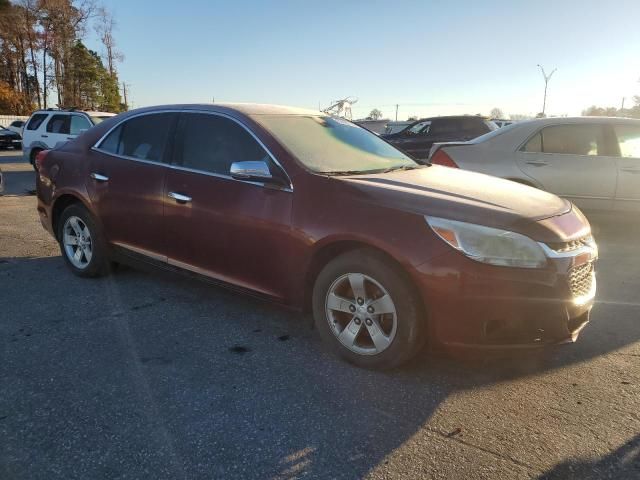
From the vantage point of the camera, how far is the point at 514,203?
316 cm

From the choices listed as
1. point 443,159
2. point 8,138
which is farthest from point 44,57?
point 443,159

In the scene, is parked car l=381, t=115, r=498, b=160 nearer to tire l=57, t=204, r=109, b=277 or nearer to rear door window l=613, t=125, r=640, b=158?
rear door window l=613, t=125, r=640, b=158

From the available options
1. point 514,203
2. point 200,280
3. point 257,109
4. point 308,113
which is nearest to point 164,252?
point 200,280

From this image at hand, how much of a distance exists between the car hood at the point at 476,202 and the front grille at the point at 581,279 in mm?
191

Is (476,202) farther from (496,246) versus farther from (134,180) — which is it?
(134,180)

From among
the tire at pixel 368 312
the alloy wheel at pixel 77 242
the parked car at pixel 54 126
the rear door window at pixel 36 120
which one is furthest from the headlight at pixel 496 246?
the rear door window at pixel 36 120

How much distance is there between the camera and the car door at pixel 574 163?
6.46 metres

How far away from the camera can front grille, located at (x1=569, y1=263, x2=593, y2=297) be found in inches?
115

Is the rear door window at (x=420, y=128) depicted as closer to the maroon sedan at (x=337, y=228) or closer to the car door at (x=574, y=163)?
the car door at (x=574, y=163)

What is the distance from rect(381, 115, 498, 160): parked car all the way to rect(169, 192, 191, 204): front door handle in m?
11.4

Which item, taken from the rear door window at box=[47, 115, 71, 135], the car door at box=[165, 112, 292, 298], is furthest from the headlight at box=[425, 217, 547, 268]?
the rear door window at box=[47, 115, 71, 135]

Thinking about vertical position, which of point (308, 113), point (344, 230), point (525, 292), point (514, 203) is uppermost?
point (308, 113)

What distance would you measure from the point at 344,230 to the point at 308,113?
5.42 ft

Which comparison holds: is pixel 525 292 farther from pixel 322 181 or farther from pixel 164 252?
pixel 164 252
